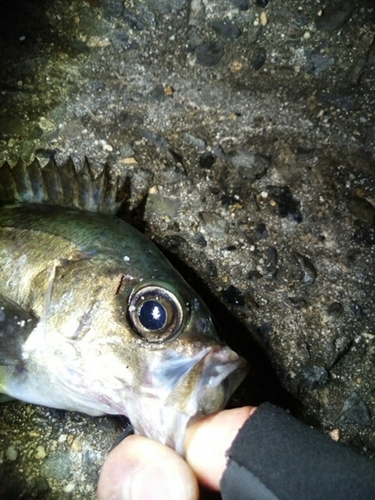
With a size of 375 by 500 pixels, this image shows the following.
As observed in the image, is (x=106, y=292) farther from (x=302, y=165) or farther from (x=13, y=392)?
(x=302, y=165)

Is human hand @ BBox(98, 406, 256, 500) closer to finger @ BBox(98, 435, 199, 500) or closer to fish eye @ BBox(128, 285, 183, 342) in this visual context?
finger @ BBox(98, 435, 199, 500)

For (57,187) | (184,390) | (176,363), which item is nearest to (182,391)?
(184,390)

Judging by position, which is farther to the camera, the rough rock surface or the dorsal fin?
the rough rock surface

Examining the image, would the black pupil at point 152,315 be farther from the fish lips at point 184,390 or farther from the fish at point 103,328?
the fish lips at point 184,390

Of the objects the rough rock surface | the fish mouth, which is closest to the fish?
the fish mouth

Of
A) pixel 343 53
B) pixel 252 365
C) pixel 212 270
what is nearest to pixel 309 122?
pixel 343 53

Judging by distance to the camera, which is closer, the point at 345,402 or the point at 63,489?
the point at 63,489
